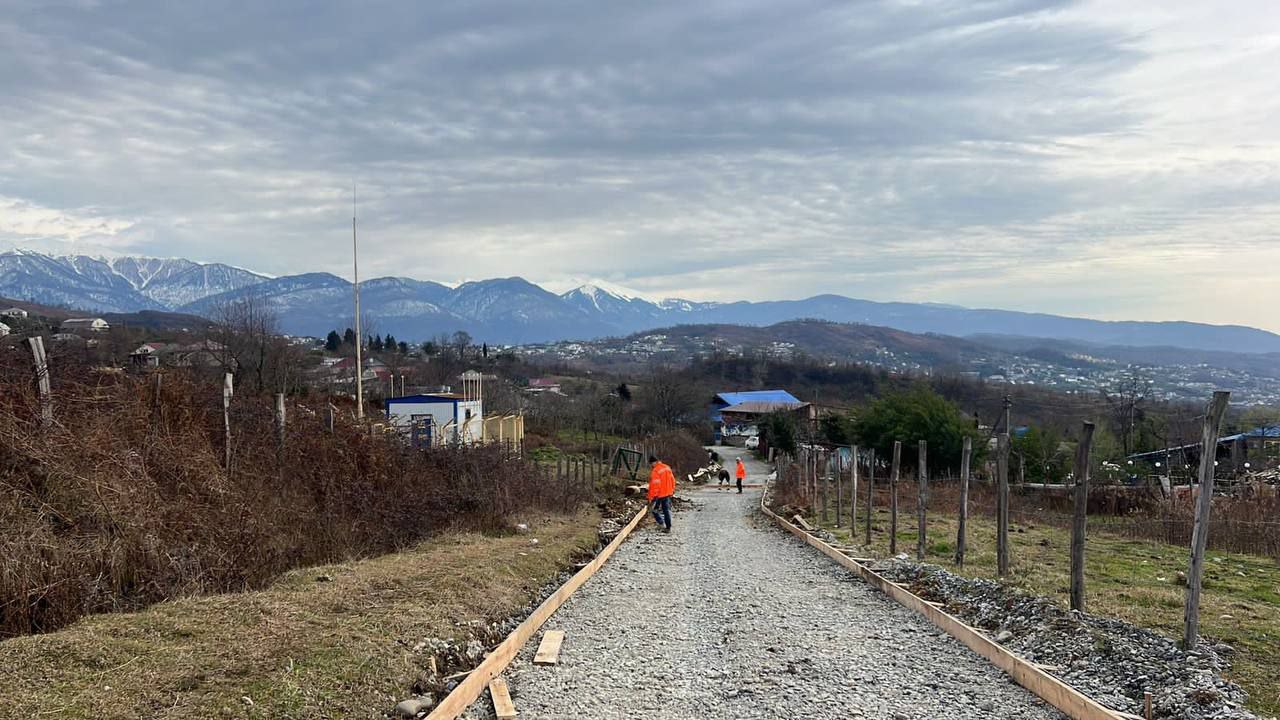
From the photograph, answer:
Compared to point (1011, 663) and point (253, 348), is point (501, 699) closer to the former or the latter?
point (1011, 663)

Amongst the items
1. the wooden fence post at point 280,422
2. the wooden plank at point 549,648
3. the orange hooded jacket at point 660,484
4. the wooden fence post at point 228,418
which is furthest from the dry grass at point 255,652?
the orange hooded jacket at point 660,484

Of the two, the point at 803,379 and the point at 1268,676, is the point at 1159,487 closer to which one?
the point at 1268,676

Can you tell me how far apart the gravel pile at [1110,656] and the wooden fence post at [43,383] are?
9426 mm

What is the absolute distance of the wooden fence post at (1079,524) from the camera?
9.52 m

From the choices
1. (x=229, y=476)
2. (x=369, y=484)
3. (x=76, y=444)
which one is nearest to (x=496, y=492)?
(x=369, y=484)

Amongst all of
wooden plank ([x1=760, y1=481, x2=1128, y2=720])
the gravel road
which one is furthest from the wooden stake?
wooden plank ([x1=760, y1=481, x2=1128, y2=720])

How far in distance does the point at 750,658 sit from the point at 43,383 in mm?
7419

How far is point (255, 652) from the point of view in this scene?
254 inches

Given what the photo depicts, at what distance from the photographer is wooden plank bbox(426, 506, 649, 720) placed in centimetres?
645

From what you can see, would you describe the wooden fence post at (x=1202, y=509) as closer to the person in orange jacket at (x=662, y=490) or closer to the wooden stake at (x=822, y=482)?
the person in orange jacket at (x=662, y=490)

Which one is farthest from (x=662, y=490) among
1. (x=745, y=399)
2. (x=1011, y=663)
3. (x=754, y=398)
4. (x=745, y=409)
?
(x=754, y=398)

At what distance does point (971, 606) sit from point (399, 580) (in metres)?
6.31

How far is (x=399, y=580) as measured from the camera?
9.68m

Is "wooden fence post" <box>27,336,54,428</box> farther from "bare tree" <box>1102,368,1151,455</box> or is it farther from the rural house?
"bare tree" <box>1102,368,1151,455</box>
